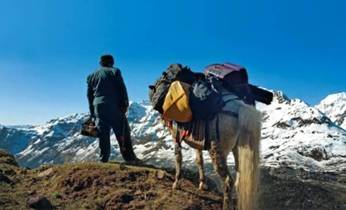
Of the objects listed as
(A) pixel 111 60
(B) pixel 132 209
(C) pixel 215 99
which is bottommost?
(B) pixel 132 209

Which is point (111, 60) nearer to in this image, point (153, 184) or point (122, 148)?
point (122, 148)

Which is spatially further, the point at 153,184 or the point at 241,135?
the point at 153,184

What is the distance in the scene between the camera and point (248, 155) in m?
12.8

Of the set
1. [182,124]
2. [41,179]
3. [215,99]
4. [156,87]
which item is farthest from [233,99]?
[41,179]

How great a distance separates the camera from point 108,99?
1662cm

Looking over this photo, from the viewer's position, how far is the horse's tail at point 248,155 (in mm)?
12430

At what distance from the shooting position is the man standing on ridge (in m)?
16.6

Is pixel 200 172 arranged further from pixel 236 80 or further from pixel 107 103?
pixel 107 103

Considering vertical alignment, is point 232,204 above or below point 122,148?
below

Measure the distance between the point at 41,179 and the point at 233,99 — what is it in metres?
6.19

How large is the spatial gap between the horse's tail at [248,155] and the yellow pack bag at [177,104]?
1522mm

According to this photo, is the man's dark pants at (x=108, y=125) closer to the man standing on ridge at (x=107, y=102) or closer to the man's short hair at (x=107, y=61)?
the man standing on ridge at (x=107, y=102)

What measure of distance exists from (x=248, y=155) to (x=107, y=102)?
5294 mm

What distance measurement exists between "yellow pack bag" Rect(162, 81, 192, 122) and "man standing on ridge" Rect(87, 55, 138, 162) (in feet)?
8.39
